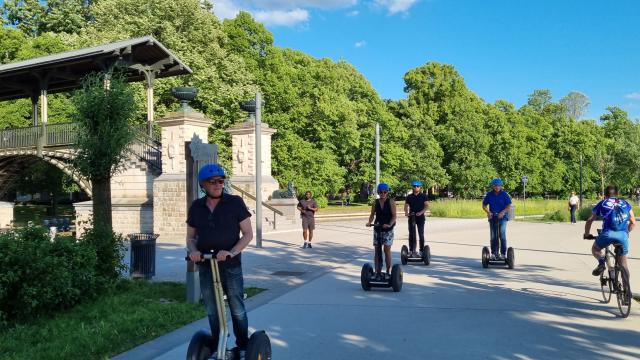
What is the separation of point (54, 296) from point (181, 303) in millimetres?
1642

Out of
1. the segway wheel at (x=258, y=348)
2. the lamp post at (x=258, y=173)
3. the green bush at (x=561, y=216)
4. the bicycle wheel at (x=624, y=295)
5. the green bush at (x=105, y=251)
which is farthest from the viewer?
the green bush at (x=561, y=216)

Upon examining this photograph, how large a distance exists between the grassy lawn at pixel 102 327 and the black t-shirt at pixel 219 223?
6.14 ft

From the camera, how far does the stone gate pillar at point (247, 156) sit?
80.0ft

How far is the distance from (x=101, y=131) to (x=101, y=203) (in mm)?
1351

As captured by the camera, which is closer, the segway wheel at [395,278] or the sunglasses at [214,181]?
the sunglasses at [214,181]

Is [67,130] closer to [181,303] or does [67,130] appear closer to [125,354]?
[181,303]

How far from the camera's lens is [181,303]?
7621mm

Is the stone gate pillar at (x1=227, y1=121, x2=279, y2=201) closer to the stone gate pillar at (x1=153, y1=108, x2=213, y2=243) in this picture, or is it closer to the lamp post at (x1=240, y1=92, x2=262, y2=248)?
the stone gate pillar at (x1=153, y1=108, x2=213, y2=243)

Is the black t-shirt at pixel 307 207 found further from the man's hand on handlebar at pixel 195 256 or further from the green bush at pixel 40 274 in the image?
the man's hand on handlebar at pixel 195 256

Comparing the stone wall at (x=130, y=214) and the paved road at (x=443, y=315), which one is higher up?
the stone wall at (x=130, y=214)

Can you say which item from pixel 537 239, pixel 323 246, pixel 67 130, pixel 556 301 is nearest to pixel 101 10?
pixel 67 130

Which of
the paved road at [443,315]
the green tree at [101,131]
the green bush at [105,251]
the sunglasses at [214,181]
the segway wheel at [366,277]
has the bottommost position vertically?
the paved road at [443,315]

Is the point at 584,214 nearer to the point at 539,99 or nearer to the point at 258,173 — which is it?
the point at 258,173

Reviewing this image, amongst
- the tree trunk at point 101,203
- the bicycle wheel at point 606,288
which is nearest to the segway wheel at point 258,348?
the bicycle wheel at point 606,288
